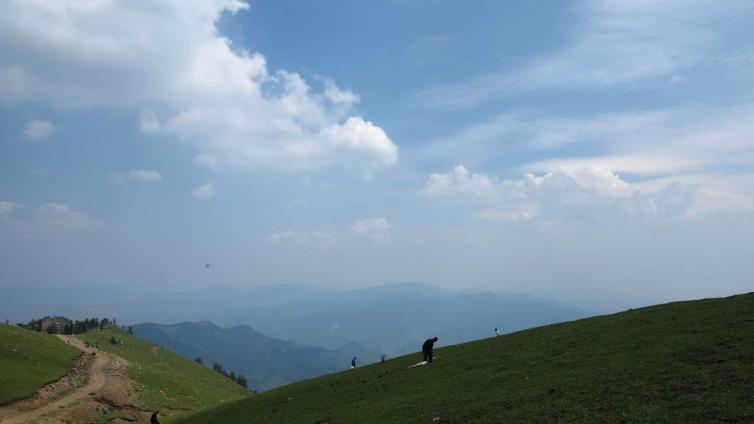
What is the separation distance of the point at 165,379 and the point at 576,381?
67.2 meters

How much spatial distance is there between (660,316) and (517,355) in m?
12.1

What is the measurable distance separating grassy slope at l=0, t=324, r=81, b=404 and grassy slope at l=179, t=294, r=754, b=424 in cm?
2207

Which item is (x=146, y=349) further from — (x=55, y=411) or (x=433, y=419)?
(x=433, y=419)

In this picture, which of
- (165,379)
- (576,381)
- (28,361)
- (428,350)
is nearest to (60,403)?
(28,361)

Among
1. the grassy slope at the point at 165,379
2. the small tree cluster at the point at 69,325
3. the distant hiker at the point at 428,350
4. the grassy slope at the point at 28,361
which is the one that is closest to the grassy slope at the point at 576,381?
the distant hiker at the point at 428,350

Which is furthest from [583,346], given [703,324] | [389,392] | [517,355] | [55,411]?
[55,411]

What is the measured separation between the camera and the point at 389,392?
35750mm

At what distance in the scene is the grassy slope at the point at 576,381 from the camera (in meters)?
19.6

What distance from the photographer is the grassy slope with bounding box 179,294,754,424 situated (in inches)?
772

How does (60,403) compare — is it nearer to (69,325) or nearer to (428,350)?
(428,350)

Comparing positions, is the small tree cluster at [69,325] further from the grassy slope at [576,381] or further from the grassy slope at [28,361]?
the grassy slope at [576,381]

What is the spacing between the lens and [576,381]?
24984 millimetres

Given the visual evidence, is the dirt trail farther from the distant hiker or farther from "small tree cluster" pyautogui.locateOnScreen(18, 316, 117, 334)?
"small tree cluster" pyautogui.locateOnScreen(18, 316, 117, 334)

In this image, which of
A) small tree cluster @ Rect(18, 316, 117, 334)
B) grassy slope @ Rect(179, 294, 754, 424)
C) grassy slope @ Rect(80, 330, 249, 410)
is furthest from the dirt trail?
small tree cluster @ Rect(18, 316, 117, 334)
